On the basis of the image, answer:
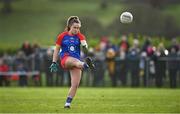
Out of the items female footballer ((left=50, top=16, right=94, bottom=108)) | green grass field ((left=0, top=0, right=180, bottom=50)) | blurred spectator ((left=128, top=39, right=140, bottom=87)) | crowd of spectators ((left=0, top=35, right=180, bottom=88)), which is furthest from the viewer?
green grass field ((left=0, top=0, right=180, bottom=50))

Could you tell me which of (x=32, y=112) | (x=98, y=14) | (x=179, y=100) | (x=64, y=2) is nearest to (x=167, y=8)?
(x=98, y=14)

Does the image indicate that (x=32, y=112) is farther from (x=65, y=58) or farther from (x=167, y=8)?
(x=167, y=8)

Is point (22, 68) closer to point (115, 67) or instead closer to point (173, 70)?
point (115, 67)

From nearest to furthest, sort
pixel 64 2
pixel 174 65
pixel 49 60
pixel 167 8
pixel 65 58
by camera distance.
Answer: pixel 65 58
pixel 174 65
pixel 49 60
pixel 167 8
pixel 64 2

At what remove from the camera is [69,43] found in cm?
2019

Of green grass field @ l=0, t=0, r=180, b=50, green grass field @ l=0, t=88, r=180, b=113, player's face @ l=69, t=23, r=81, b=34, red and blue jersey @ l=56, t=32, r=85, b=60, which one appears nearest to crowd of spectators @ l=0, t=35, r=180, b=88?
green grass field @ l=0, t=88, r=180, b=113

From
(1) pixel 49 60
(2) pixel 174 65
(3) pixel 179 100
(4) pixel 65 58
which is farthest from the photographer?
(1) pixel 49 60

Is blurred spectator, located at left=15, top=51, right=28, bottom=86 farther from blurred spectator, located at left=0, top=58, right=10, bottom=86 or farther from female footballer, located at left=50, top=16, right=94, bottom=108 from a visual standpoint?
female footballer, located at left=50, top=16, right=94, bottom=108

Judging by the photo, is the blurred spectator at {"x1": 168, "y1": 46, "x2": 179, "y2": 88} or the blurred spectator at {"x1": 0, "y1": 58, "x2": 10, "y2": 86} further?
the blurred spectator at {"x1": 0, "y1": 58, "x2": 10, "y2": 86}

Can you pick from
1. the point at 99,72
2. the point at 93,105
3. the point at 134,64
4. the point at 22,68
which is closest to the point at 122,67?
the point at 134,64

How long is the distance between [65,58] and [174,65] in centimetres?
1651

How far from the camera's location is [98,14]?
86.1 m

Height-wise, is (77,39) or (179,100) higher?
(77,39)

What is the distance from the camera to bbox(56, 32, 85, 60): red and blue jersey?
66.2 ft
